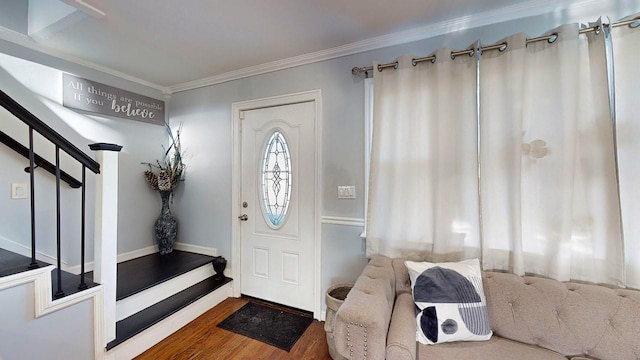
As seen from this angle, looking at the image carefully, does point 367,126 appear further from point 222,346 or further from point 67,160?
point 67,160

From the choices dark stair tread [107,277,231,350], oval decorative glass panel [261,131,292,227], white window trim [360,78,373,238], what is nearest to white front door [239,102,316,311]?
oval decorative glass panel [261,131,292,227]

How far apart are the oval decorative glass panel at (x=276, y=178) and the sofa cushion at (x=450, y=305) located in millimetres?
1453

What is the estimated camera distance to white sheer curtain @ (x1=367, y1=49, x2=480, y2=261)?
1.70 metres

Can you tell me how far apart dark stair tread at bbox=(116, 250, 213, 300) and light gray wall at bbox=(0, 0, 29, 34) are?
218cm

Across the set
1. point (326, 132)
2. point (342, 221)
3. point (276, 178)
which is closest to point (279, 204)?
point (276, 178)

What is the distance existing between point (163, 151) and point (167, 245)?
1.17m

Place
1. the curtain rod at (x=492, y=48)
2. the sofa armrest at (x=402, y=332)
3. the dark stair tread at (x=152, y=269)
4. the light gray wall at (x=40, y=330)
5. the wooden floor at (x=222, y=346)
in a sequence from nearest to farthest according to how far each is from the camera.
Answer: the sofa armrest at (x=402, y=332)
the light gray wall at (x=40, y=330)
the curtain rod at (x=492, y=48)
the wooden floor at (x=222, y=346)
the dark stair tread at (x=152, y=269)

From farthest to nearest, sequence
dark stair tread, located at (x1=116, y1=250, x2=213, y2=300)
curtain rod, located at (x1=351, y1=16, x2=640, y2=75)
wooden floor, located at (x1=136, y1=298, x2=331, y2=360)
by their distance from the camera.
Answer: dark stair tread, located at (x1=116, y1=250, x2=213, y2=300), wooden floor, located at (x1=136, y1=298, x2=331, y2=360), curtain rod, located at (x1=351, y1=16, x2=640, y2=75)

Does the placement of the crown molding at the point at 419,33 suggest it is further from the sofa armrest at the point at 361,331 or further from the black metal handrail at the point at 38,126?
the sofa armrest at the point at 361,331

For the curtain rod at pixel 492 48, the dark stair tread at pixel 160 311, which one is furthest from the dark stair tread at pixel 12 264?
the curtain rod at pixel 492 48

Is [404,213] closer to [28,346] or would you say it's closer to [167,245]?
[28,346]

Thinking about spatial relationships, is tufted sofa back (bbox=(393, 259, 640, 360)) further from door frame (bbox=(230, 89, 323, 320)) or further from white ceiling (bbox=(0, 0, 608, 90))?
white ceiling (bbox=(0, 0, 608, 90))

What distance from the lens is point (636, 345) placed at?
45.5 inches

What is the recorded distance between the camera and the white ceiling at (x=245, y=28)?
164cm
